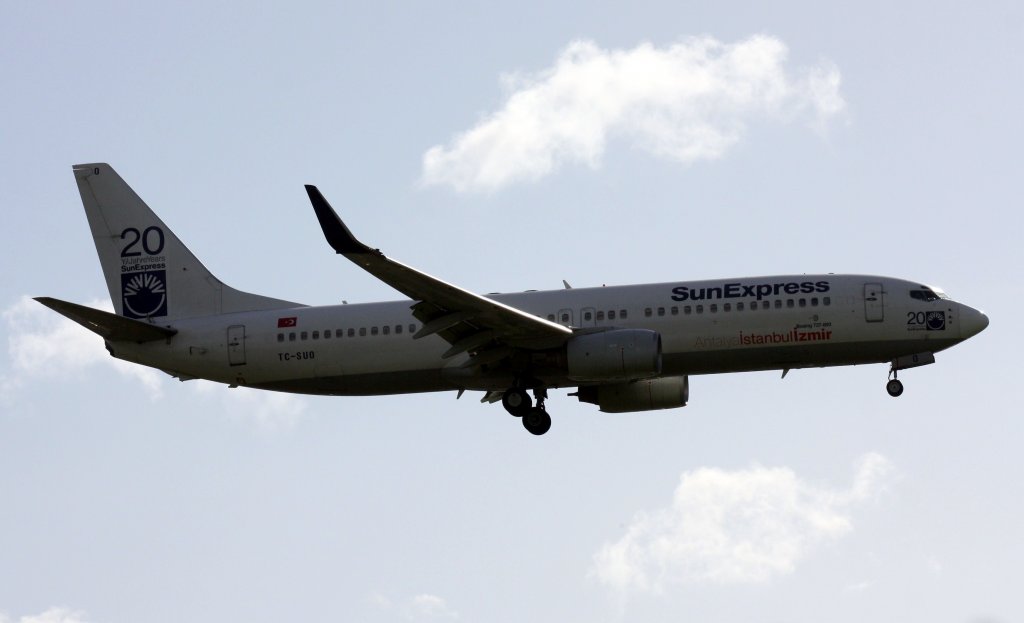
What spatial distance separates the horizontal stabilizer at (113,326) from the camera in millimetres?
42875

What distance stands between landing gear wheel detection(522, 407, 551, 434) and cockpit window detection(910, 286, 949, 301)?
36.3 feet

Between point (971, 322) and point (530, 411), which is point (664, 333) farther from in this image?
point (971, 322)

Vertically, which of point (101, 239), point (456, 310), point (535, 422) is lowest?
point (535, 422)

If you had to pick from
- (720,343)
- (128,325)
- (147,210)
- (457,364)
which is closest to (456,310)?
(457,364)

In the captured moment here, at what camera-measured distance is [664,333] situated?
139ft

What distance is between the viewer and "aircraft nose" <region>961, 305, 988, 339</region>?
4281cm

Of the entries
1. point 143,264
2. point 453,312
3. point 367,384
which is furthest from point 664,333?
point 143,264

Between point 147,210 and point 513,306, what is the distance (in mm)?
13851

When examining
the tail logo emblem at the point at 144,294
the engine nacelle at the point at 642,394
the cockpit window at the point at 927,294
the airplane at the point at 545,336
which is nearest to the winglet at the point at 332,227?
the airplane at the point at 545,336

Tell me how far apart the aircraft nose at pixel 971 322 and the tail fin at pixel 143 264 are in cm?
1999

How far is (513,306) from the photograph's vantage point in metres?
44.0

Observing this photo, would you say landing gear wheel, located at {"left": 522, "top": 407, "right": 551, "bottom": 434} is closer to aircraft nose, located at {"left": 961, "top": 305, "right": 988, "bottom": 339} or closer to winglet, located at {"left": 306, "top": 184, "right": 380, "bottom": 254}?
winglet, located at {"left": 306, "top": 184, "right": 380, "bottom": 254}

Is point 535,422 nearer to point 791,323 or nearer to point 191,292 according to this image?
point 791,323

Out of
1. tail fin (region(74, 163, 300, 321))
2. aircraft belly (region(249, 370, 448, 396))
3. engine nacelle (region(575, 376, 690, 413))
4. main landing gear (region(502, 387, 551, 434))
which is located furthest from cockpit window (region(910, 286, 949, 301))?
tail fin (region(74, 163, 300, 321))
